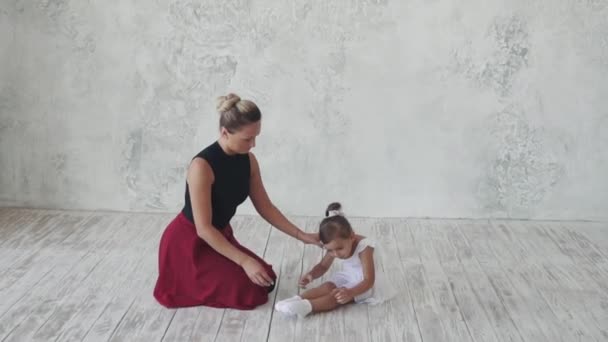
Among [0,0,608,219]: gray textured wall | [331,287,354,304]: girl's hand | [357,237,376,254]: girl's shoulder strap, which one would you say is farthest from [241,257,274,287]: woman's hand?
[0,0,608,219]: gray textured wall

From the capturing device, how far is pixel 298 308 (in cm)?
248

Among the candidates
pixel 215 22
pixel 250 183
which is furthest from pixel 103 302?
pixel 215 22

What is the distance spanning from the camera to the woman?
8.22 feet

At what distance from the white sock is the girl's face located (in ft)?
0.64

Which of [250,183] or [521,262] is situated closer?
[250,183]

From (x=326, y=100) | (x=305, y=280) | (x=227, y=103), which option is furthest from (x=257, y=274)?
(x=326, y=100)

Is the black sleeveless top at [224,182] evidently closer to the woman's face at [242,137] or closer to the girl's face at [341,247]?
the woman's face at [242,137]

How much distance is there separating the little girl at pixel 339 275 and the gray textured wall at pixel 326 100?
3.24ft

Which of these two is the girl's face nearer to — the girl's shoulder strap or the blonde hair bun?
the girl's shoulder strap

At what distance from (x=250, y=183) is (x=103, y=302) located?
65 cm

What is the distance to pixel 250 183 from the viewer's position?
2.77 meters

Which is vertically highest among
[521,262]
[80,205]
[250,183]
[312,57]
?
[312,57]

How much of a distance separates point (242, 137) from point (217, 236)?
13.4 inches

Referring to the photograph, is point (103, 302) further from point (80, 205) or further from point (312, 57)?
point (312, 57)
